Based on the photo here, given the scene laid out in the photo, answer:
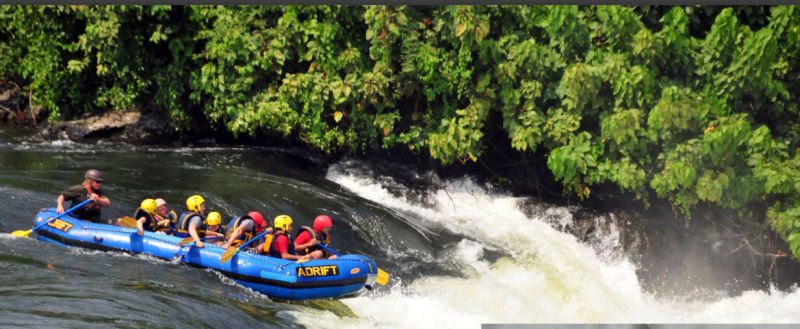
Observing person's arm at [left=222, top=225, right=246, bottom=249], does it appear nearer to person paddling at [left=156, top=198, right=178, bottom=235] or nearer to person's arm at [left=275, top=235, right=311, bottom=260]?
person's arm at [left=275, top=235, right=311, bottom=260]

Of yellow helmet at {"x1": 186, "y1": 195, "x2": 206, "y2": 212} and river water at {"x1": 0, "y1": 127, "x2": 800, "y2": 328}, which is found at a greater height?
yellow helmet at {"x1": 186, "y1": 195, "x2": 206, "y2": 212}

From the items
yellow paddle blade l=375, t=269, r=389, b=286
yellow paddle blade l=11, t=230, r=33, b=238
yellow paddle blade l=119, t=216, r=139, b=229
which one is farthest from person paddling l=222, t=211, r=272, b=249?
yellow paddle blade l=11, t=230, r=33, b=238

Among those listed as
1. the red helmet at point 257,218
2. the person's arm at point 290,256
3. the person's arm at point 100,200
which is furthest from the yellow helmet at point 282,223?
the person's arm at point 100,200

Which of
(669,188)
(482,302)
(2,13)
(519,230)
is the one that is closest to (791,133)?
(669,188)

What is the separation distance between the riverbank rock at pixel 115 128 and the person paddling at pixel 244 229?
7.17 meters

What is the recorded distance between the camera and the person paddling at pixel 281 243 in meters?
9.39

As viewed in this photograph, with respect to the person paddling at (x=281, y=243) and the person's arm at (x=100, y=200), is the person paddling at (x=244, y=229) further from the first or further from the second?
the person's arm at (x=100, y=200)

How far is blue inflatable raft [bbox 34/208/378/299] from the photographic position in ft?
29.5

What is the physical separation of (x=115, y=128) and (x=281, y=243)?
845 cm

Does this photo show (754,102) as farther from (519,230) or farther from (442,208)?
(442,208)

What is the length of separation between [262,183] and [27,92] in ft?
24.1

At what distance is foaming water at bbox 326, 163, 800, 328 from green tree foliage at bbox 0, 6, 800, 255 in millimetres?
991

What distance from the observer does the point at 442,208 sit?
13688mm

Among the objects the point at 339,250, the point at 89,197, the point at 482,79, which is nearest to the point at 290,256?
the point at 339,250
